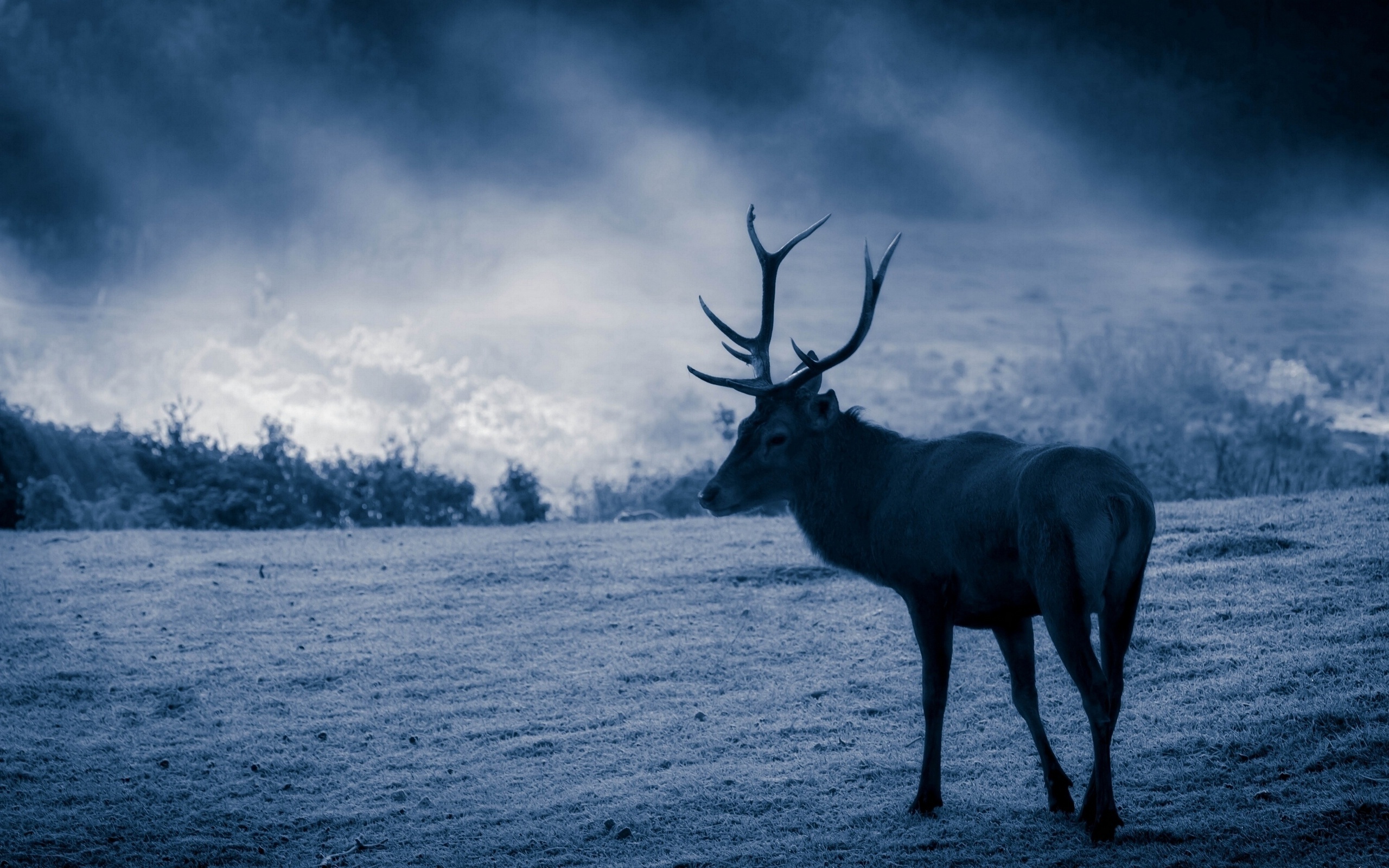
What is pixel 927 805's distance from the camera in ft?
17.1

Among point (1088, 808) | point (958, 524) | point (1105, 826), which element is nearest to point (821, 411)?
point (958, 524)

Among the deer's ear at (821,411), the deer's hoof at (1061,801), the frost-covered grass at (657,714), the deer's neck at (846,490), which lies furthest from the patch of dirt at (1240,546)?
the deer's hoof at (1061,801)

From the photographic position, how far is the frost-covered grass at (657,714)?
5.10 meters

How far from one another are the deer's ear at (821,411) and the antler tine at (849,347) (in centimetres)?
12

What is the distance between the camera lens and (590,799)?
18.7 feet

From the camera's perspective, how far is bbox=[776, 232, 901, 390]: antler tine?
608 centimetres

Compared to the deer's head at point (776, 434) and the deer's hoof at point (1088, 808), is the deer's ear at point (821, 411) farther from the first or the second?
the deer's hoof at point (1088, 808)

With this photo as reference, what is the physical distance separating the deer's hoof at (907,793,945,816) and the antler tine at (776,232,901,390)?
2169 mm

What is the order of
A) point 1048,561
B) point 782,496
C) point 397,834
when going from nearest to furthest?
point 1048,561
point 397,834
point 782,496

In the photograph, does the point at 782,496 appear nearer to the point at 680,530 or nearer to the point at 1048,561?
the point at 1048,561

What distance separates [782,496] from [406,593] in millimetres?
4729

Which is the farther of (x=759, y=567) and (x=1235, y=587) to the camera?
(x=759, y=567)

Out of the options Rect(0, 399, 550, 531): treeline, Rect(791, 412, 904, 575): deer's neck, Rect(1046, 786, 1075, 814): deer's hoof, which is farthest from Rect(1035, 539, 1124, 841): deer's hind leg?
Rect(0, 399, 550, 531): treeline

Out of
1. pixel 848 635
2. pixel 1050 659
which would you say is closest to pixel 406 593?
pixel 848 635
